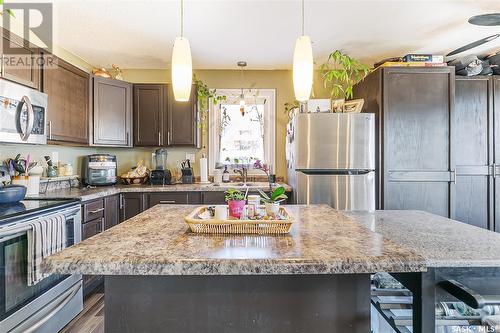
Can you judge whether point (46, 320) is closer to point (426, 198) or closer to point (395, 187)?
point (395, 187)

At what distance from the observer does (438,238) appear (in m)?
1.35

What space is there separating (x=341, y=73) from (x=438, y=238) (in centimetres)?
219

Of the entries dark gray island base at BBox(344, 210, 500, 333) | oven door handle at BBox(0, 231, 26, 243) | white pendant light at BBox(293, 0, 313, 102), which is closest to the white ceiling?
white pendant light at BBox(293, 0, 313, 102)

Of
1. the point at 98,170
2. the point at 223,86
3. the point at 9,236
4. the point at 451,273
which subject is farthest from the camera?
the point at 223,86

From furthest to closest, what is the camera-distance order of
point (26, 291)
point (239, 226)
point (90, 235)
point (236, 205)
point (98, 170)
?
point (98, 170), point (90, 235), point (26, 291), point (236, 205), point (239, 226)

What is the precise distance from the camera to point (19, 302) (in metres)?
1.73

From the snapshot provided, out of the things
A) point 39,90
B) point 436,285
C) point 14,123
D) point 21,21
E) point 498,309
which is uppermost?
point 21,21

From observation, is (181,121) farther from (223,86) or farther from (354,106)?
(354,106)

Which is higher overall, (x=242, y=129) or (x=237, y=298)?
(x=242, y=129)

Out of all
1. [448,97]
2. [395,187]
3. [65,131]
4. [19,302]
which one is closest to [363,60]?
[448,97]

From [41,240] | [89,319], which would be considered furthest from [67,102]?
[89,319]

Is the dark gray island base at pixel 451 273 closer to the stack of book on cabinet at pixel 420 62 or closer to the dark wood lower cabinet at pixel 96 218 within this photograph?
the stack of book on cabinet at pixel 420 62

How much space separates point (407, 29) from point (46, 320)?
3821 mm

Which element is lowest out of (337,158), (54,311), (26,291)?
(54,311)
